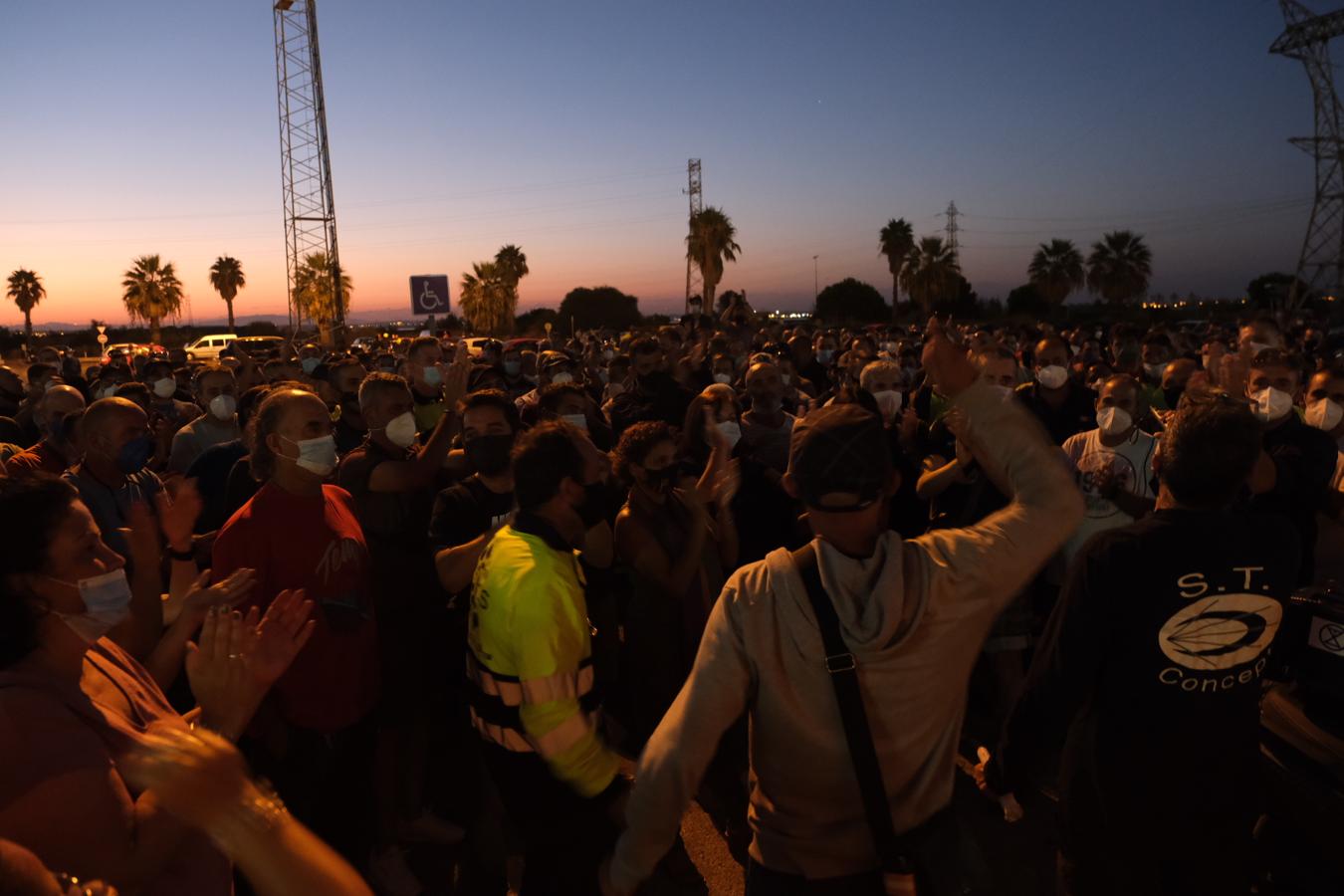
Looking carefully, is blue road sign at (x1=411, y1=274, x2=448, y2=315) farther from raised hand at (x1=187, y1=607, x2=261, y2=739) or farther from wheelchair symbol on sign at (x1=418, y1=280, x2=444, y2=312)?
raised hand at (x1=187, y1=607, x2=261, y2=739)

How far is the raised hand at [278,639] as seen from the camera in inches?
86.7

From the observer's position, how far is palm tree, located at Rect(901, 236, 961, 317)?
189 feet

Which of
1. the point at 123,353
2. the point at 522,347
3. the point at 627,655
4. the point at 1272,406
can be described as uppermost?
the point at 123,353

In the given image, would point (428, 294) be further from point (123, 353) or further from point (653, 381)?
point (653, 381)

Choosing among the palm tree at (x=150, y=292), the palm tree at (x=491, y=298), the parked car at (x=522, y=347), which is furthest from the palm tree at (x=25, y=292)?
the parked car at (x=522, y=347)

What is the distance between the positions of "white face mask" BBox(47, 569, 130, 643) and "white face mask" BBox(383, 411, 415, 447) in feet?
6.52

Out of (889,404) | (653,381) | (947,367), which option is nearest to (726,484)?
(947,367)

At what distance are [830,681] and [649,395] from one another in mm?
5266

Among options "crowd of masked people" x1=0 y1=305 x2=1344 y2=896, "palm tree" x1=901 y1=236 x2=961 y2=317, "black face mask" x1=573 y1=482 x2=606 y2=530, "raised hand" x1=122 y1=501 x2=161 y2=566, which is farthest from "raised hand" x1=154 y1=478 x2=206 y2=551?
"palm tree" x1=901 y1=236 x2=961 y2=317

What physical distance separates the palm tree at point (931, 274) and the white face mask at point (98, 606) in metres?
60.1

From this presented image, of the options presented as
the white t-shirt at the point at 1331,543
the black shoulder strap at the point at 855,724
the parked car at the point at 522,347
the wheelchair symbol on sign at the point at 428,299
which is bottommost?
the white t-shirt at the point at 1331,543

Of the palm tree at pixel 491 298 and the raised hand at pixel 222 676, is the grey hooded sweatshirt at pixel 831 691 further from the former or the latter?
the palm tree at pixel 491 298

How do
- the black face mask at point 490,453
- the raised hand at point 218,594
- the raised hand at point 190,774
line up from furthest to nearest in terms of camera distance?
the black face mask at point 490,453 < the raised hand at point 218,594 < the raised hand at point 190,774

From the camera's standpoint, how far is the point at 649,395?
6902 millimetres
